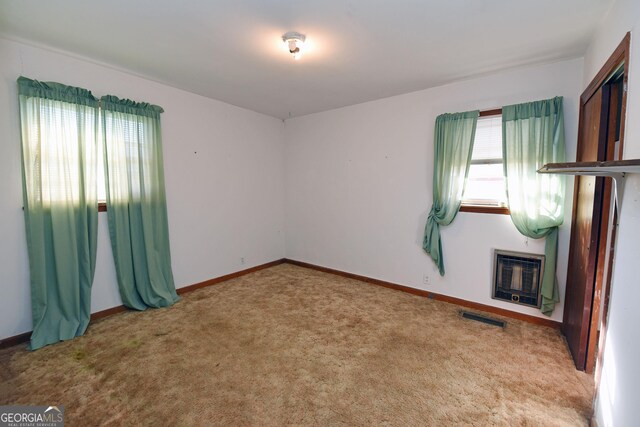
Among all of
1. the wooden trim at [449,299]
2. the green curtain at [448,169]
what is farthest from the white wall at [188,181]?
the green curtain at [448,169]

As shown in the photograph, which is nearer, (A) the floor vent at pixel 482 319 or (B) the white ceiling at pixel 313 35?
(B) the white ceiling at pixel 313 35

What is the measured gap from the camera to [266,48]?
2416 mm

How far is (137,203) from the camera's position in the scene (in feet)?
10.2

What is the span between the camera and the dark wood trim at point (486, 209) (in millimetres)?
3017

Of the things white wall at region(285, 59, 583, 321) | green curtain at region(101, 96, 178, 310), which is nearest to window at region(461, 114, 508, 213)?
white wall at region(285, 59, 583, 321)

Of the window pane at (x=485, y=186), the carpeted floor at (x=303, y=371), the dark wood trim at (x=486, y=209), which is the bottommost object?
the carpeted floor at (x=303, y=371)

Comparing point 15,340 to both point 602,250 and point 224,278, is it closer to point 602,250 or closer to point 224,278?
point 224,278

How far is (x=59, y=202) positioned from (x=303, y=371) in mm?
2592

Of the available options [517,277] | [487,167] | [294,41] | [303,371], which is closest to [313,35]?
[294,41]

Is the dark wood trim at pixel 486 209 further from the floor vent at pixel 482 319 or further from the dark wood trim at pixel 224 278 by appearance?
the dark wood trim at pixel 224 278

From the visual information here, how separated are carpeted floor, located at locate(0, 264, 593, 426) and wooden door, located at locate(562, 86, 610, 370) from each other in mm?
224

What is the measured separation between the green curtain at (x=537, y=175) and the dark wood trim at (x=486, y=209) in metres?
0.12

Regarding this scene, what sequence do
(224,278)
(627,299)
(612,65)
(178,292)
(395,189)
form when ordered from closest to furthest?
1. (627,299)
2. (612,65)
3. (178,292)
4. (395,189)
5. (224,278)

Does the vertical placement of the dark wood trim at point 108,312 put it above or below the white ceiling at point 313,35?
below
